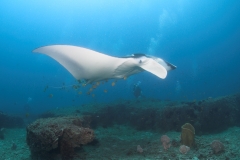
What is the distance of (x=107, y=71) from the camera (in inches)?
224

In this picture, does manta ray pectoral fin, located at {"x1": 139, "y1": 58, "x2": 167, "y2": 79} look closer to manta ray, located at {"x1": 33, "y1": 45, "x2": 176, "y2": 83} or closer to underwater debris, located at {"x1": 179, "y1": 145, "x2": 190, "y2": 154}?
manta ray, located at {"x1": 33, "y1": 45, "x2": 176, "y2": 83}

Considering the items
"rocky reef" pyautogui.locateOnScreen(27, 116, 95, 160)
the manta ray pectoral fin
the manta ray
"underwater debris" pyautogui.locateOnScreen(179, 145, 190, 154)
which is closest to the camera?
"rocky reef" pyautogui.locateOnScreen(27, 116, 95, 160)

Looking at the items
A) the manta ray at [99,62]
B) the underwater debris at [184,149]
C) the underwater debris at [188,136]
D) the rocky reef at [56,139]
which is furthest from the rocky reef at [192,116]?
the rocky reef at [56,139]

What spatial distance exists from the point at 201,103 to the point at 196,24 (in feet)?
266

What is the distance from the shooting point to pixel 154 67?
4.97 metres

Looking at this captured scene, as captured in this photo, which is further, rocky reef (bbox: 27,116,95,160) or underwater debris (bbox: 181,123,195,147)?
underwater debris (bbox: 181,123,195,147)

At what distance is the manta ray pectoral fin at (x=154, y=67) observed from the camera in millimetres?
4746

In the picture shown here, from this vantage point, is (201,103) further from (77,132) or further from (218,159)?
(77,132)

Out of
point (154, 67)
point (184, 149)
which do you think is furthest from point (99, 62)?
point (184, 149)

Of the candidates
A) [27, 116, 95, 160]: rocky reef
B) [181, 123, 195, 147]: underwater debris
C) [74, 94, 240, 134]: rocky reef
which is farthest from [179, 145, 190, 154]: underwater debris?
[74, 94, 240, 134]: rocky reef

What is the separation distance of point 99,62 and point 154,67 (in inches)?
67.0

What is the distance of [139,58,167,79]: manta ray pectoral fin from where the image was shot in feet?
15.6

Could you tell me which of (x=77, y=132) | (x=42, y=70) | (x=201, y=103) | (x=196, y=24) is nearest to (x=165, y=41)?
(x=196, y=24)

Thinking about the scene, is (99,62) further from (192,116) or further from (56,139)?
(192,116)
